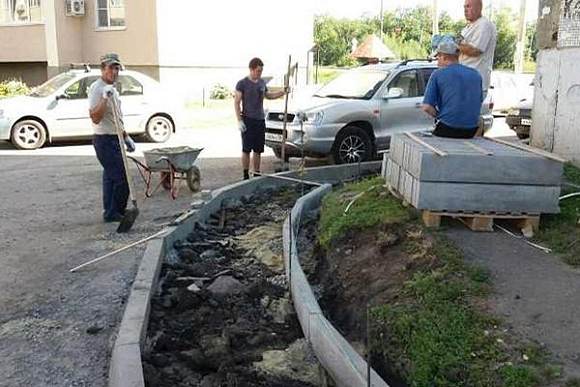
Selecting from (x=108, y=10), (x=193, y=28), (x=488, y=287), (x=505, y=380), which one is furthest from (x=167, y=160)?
(x=108, y=10)

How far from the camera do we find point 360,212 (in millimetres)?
6699

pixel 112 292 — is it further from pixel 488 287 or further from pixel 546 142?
pixel 546 142

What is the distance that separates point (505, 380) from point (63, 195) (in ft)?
25.9

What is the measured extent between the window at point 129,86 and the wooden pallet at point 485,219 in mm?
11210

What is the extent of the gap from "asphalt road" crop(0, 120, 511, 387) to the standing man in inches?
33.5

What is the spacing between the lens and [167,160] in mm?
9500

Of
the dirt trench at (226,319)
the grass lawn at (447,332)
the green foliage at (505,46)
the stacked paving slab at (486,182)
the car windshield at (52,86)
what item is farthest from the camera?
the green foliage at (505,46)

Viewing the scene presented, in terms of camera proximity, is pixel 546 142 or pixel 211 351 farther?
pixel 546 142

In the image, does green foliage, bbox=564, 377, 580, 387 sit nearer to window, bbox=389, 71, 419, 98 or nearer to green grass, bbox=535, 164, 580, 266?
green grass, bbox=535, 164, 580, 266

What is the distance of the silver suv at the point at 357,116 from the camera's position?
1137cm

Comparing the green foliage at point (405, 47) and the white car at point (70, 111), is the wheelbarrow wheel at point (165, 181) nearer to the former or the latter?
the white car at point (70, 111)

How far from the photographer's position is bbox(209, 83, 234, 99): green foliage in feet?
80.6

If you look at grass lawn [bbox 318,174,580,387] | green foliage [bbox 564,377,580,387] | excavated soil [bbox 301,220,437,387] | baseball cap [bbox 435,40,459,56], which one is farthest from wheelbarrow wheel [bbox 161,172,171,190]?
green foliage [bbox 564,377,580,387]

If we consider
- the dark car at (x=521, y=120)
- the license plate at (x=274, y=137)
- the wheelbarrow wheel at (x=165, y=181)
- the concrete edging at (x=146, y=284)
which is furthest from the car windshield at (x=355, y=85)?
the dark car at (x=521, y=120)
